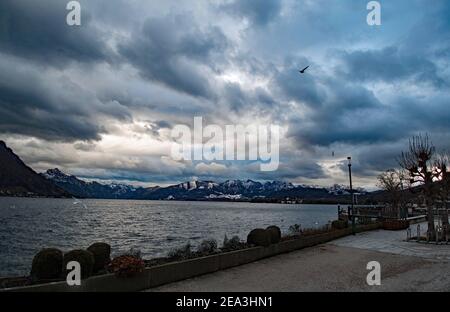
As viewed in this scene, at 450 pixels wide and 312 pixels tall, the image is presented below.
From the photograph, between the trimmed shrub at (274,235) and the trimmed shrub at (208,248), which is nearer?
the trimmed shrub at (208,248)

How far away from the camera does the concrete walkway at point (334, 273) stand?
11.2 metres

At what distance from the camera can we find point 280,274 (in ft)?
43.1

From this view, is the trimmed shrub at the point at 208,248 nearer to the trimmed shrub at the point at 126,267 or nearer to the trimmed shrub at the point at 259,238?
the trimmed shrub at the point at 259,238

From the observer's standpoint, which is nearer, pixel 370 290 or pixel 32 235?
pixel 370 290

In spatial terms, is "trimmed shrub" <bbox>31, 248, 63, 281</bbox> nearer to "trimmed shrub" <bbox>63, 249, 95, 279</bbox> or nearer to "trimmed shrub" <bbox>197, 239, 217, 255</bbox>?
"trimmed shrub" <bbox>63, 249, 95, 279</bbox>

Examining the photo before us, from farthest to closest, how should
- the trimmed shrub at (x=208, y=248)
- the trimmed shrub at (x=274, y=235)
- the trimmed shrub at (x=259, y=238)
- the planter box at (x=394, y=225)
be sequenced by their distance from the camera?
the planter box at (x=394, y=225)
the trimmed shrub at (x=274, y=235)
the trimmed shrub at (x=259, y=238)
the trimmed shrub at (x=208, y=248)

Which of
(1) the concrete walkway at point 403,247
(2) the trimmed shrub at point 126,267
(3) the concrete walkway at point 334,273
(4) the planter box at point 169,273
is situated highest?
(2) the trimmed shrub at point 126,267

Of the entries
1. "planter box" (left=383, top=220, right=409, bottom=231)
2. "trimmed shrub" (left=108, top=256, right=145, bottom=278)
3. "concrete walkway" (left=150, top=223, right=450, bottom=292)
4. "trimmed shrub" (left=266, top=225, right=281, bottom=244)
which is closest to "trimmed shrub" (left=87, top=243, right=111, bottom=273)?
"trimmed shrub" (left=108, top=256, right=145, bottom=278)

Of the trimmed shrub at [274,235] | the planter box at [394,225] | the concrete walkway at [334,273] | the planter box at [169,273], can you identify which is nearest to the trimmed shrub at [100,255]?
the planter box at [169,273]

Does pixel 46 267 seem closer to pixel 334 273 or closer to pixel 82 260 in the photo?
pixel 82 260

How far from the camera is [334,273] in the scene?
13477mm

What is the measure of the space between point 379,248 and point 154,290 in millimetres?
14461
